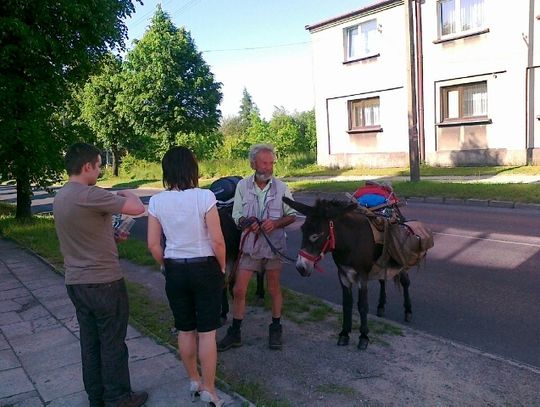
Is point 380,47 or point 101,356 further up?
point 380,47

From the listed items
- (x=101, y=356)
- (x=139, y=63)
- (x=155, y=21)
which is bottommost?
(x=101, y=356)

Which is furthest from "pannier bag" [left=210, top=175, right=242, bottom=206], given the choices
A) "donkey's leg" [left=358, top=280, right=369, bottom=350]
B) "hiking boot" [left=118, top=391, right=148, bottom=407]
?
"hiking boot" [left=118, top=391, right=148, bottom=407]

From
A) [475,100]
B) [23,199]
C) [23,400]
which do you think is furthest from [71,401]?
[475,100]

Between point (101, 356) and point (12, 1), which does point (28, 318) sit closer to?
point (101, 356)

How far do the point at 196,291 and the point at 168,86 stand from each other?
27820 mm

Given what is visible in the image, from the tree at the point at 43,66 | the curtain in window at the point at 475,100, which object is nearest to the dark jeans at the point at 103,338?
the tree at the point at 43,66

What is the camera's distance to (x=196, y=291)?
3.48 m

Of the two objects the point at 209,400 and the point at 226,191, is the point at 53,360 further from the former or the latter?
the point at 226,191

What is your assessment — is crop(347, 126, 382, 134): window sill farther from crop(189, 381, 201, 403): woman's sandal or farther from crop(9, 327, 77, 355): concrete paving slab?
crop(189, 381, 201, 403): woman's sandal

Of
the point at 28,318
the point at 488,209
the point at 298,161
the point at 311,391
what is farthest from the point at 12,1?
the point at 298,161

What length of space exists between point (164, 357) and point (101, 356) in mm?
943

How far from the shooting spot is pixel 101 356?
143 inches

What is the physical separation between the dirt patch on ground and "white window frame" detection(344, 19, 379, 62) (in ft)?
66.8

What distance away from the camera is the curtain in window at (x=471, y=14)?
1995 cm
